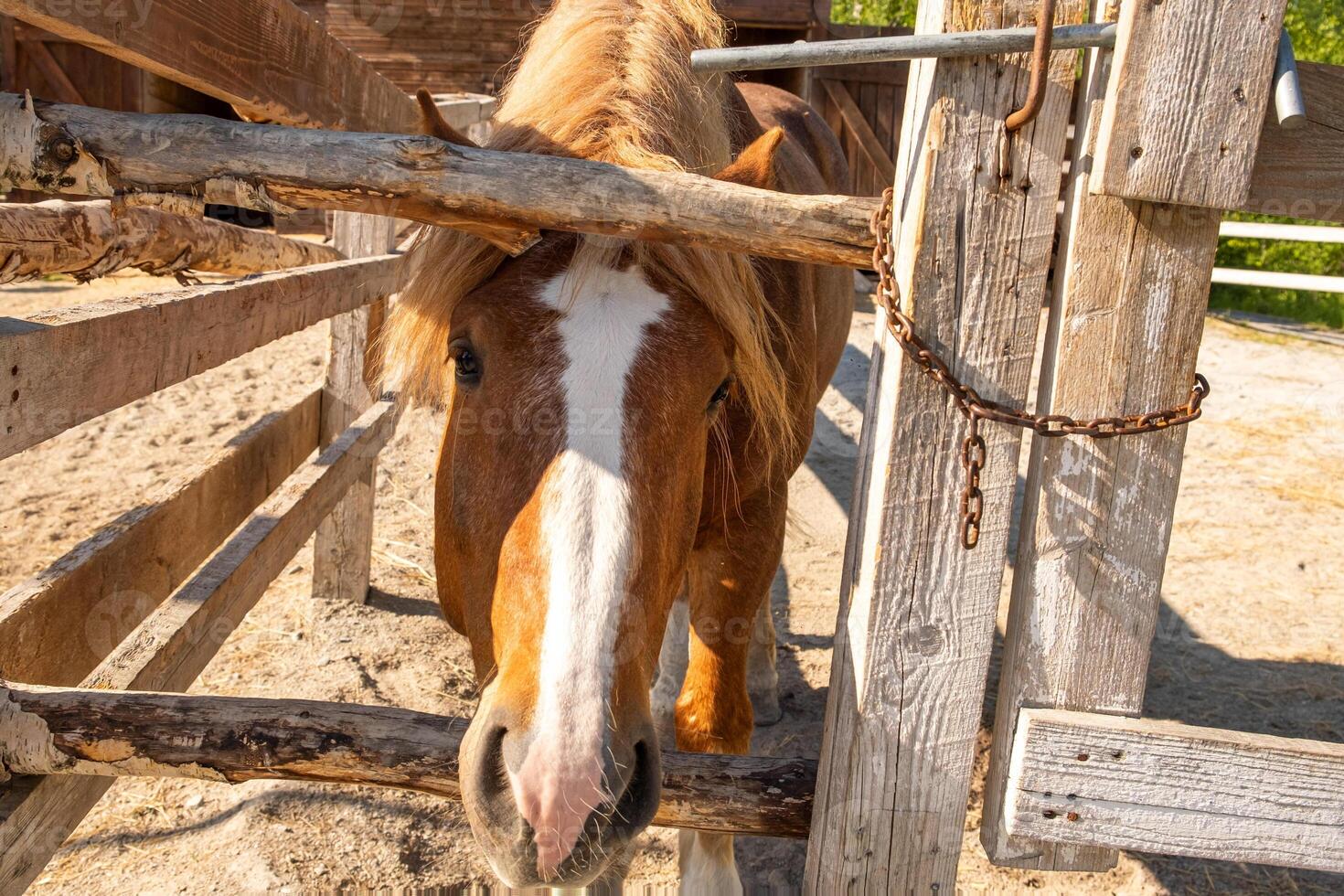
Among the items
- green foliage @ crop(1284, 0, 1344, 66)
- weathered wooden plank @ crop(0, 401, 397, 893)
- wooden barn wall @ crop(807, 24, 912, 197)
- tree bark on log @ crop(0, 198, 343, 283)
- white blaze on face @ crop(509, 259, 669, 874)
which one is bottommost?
weathered wooden plank @ crop(0, 401, 397, 893)

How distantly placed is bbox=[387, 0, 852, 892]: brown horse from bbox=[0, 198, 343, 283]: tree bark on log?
23.1 inches

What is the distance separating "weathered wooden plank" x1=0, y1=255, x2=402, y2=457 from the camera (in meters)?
1.45

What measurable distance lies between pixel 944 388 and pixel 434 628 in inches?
125

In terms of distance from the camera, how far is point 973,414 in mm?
1415

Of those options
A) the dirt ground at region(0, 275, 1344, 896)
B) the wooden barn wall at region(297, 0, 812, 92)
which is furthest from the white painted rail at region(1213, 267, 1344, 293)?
the wooden barn wall at region(297, 0, 812, 92)

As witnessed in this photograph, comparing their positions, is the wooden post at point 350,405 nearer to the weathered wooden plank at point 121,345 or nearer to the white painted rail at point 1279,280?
the weathered wooden plank at point 121,345

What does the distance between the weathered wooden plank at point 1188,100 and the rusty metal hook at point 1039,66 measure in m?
0.10

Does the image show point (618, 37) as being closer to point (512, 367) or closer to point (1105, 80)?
point (512, 367)

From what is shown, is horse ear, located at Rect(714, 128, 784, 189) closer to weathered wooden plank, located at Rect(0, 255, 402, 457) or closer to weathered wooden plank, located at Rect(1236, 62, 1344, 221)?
weathered wooden plank, located at Rect(1236, 62, 1344, 221)

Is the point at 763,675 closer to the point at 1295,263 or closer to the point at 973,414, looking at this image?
the point at 973,414

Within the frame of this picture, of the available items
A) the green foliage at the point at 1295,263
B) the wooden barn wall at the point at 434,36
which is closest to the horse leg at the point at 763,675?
the wooden barn wall at the point at 434,36

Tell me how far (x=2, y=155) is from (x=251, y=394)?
5.11 metres

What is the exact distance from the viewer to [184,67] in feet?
5.37

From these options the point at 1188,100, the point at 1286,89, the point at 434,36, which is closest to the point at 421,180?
the point at 1188,100
